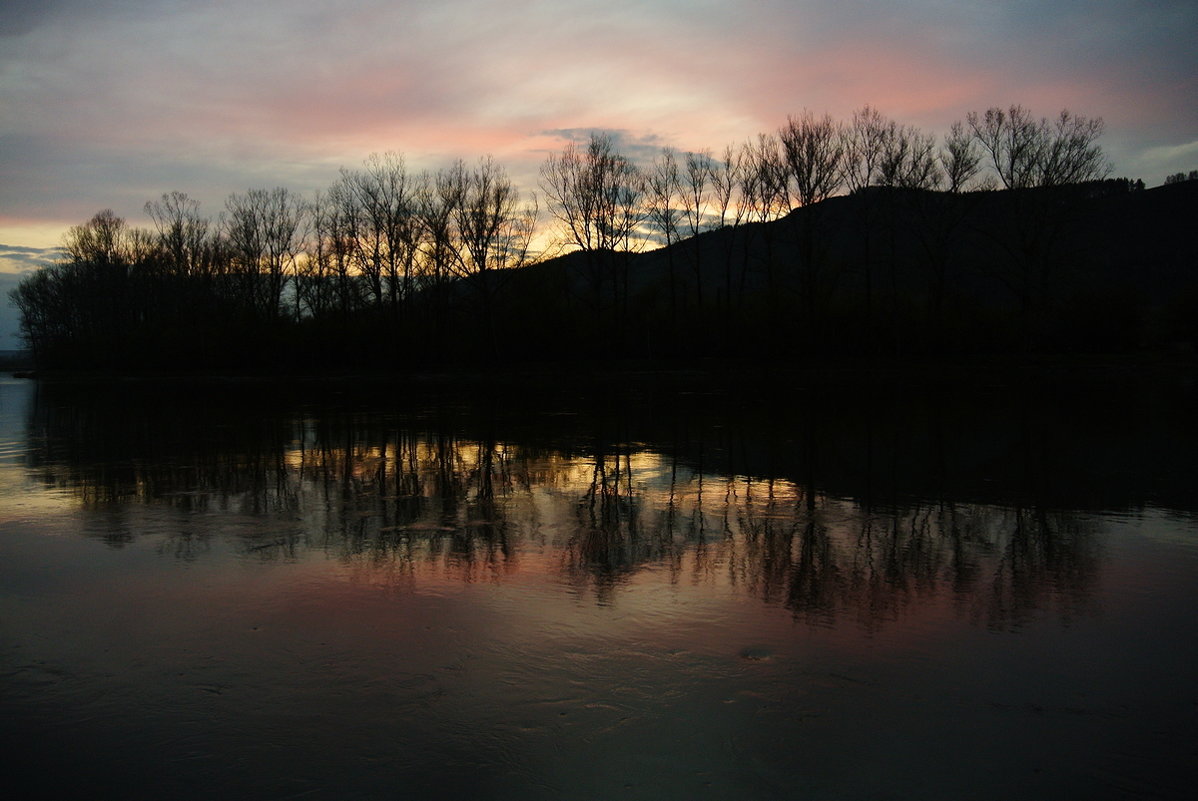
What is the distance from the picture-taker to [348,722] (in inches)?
151

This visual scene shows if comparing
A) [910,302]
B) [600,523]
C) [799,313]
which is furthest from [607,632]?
[910,302]

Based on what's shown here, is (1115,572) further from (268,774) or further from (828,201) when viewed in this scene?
(828,201)

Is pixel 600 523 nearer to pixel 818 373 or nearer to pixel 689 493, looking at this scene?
pixel 689 493

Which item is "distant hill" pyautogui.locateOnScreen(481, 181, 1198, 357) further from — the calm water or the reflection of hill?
the calm water

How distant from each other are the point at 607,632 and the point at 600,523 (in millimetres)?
3190

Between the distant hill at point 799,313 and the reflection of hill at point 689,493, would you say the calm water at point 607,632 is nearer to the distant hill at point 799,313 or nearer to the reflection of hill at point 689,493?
the reflection of hill at point 689,493

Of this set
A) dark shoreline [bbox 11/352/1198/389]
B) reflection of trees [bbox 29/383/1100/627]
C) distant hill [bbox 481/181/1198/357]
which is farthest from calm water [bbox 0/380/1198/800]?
distant hill [bbox 481/181/1198/357]

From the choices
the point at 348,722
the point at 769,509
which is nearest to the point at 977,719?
the point at 348,722

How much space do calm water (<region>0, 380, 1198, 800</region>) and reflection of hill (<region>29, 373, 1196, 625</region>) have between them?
6 centimetres

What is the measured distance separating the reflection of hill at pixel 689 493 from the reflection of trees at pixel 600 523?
4 cm

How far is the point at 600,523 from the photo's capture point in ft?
26.8

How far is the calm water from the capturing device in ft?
11.3

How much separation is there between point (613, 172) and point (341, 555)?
4809 centimetres

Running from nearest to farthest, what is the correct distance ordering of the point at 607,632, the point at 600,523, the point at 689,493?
1. the point at 607,632
2. the point at 600,523
3. the point at 689,493
